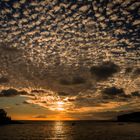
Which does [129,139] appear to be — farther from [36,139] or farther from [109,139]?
[36,139]

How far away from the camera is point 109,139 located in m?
93.6

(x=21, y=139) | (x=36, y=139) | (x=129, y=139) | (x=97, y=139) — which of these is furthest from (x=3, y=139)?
(x=129, y=139)

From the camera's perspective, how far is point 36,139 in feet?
320

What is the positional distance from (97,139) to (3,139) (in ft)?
124

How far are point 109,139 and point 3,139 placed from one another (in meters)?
42.6

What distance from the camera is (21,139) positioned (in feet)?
321

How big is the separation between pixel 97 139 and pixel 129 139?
12612 mm

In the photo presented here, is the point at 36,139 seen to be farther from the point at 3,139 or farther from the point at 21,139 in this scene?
the point at 3,139

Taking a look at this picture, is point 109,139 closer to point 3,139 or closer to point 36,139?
point 36,139

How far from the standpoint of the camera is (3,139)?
9544cm

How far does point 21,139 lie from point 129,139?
43903 mm

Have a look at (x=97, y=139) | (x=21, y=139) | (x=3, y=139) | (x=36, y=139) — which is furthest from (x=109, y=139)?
Result: (x=3, y=139)

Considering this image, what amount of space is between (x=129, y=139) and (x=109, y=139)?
26.0 feet

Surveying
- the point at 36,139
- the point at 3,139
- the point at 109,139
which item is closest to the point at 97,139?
the point at 109,139
